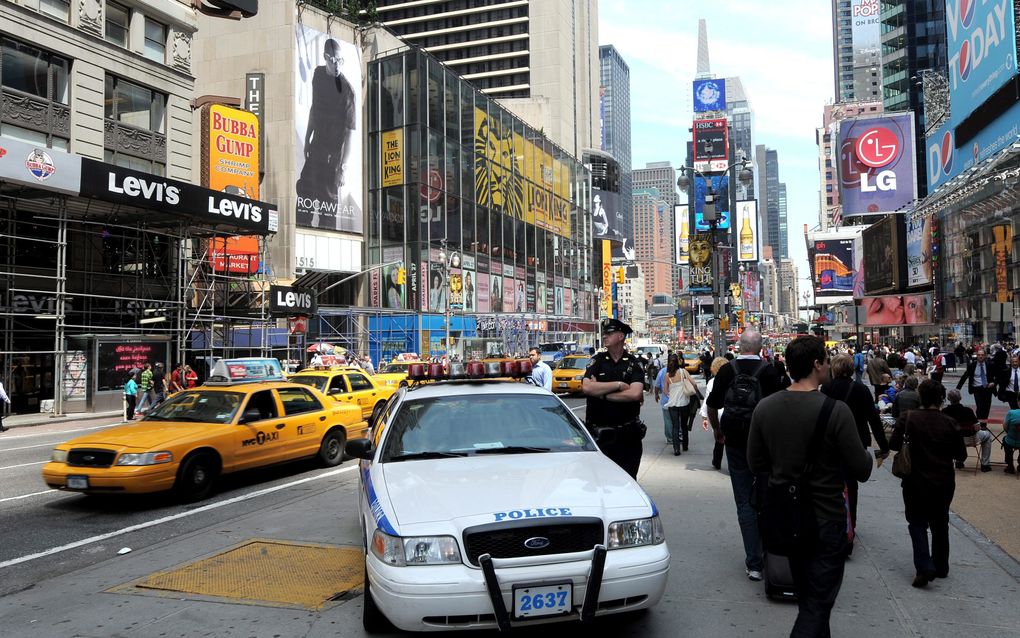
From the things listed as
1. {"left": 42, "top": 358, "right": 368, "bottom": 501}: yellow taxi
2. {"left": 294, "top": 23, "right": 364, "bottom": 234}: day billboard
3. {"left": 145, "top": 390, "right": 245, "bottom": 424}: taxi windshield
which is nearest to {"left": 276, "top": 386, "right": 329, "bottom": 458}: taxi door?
{"left": 42, "top": 358, "right": 368, "bottom": 501}: yellow taxi

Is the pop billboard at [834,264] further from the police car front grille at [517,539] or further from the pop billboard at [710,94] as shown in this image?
the police car front grille at [517,539]


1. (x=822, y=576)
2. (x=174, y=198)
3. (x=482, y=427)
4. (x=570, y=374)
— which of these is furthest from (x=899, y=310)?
(x=822, y=576)

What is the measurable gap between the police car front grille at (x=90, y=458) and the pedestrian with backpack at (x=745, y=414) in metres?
6.91

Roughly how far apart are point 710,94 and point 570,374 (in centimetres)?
13336

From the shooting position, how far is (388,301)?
4988 cm

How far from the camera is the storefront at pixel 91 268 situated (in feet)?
72.3

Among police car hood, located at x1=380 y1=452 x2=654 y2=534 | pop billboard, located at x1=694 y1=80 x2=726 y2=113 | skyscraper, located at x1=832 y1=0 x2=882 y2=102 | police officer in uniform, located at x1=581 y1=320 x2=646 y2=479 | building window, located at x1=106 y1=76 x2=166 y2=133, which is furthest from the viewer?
skyscraper, located at x1=832 y1=0 x2=882 y2=102

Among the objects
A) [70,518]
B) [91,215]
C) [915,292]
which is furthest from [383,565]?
[915,292]

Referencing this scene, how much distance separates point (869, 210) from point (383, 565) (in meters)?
73.9

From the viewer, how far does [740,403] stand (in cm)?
556

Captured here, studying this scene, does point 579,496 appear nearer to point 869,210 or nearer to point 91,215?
point 91,215

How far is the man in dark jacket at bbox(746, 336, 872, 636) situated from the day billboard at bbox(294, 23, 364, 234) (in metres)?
44.5

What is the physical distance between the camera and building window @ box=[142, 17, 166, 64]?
95.7ft

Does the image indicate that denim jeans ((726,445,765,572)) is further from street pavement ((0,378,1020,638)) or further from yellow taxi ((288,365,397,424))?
yellow taxi ((288,365,397,424))
